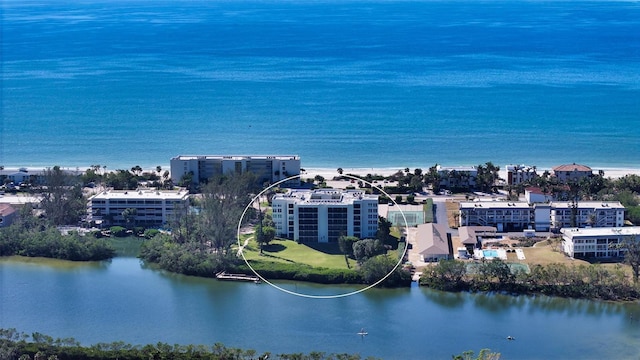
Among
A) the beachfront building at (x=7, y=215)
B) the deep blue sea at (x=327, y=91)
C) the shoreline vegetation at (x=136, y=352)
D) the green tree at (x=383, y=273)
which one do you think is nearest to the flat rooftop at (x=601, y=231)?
the green tree at (x=383, y=273)

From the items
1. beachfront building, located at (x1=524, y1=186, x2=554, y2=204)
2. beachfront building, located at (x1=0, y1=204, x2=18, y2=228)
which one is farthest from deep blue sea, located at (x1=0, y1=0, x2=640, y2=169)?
beachfront building, located at (x1=0, y1=204, x2=18, y2=228)

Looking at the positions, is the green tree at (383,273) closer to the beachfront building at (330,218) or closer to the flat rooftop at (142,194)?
the beachfront building at (330,218)

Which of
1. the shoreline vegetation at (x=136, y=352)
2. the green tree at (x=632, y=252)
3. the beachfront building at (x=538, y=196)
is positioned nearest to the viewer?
the shoreline vegetation at (x=136, y=352)

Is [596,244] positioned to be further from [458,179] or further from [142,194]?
[142,194]

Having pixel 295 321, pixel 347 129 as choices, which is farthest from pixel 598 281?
pixel 347 129

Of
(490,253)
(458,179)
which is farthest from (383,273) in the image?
(458,179)

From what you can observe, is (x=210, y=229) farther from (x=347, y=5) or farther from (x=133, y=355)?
(x=347, y=5)

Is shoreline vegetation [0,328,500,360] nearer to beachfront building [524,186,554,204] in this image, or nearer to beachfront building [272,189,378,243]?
beachfront building [272,189,378,243]
